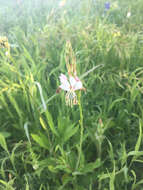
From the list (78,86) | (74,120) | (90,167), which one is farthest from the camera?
(74,120)

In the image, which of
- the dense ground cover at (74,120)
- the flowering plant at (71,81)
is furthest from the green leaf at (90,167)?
the flowering plant at (71,81)

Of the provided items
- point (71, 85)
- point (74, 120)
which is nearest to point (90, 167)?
point (74, 120)

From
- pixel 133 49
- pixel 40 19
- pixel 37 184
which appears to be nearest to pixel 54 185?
pixel 37 184

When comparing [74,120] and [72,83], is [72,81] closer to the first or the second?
[72,83]

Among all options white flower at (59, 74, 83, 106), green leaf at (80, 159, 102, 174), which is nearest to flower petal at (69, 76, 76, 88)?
white flower at (59, 74, 83, 106)

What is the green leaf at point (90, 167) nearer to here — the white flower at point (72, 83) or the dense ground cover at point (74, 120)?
the dense ground cover at point (74, 120)

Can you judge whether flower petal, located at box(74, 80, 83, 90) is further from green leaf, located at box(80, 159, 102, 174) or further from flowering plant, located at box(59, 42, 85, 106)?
green leaf, located at box(80, 159, 102, 174)

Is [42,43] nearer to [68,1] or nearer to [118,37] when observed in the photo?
[118,37]

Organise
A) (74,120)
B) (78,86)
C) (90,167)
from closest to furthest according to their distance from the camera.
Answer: (78,86) → (90,167) → (74,120)
